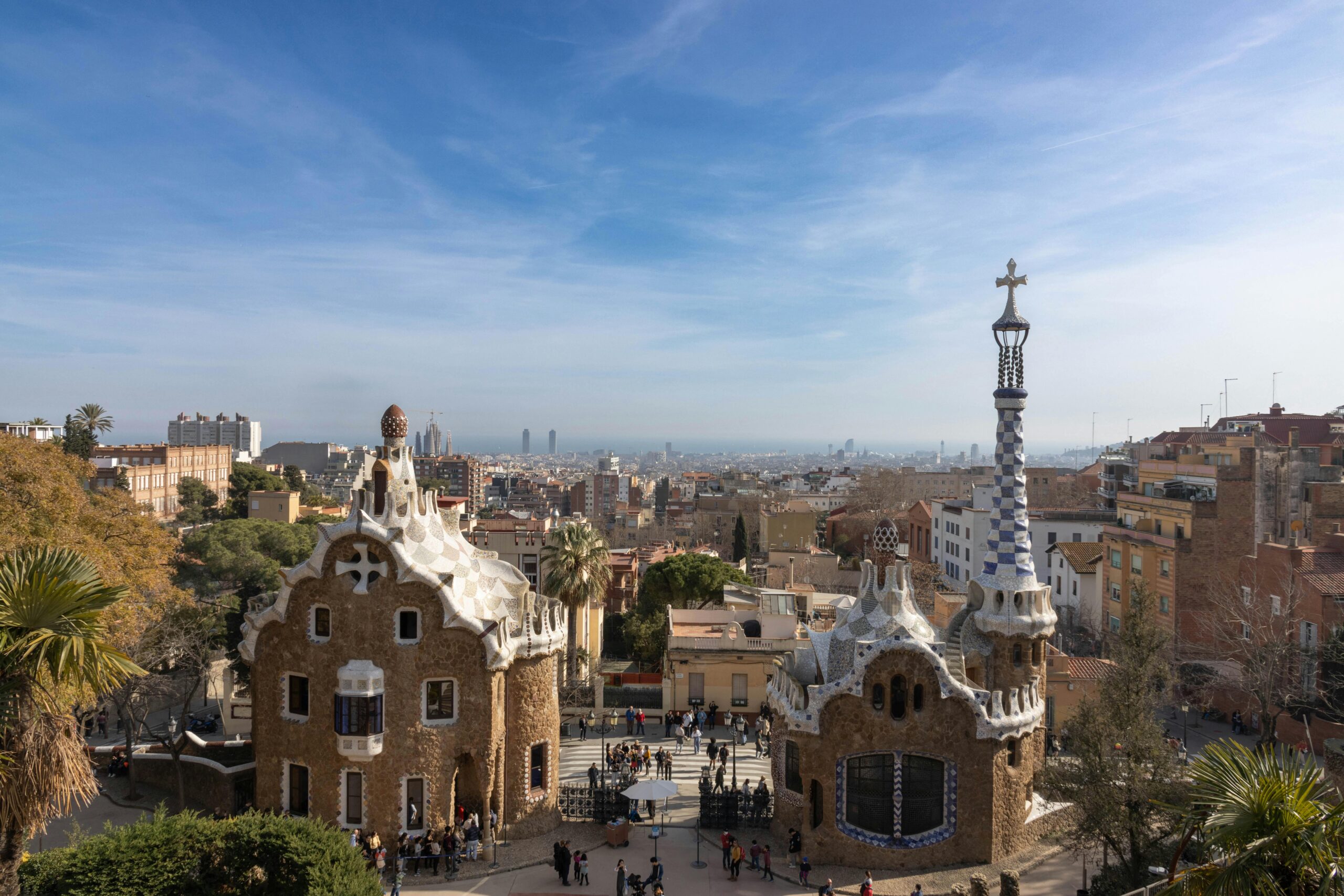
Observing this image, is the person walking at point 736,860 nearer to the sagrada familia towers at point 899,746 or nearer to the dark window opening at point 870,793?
the sagrada familia towers at point 899,746

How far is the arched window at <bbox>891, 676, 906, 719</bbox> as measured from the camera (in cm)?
2348

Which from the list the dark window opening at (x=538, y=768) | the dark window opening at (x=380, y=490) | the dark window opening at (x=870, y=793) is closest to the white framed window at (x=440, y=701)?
the dark window opening at (x=538, y=768)

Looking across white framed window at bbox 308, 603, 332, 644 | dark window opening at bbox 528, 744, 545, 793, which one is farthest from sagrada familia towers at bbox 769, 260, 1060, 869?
white framed window at bbox 308, 603, 332, 644

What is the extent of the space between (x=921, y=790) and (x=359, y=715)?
15.5 metres

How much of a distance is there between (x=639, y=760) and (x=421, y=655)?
945cm

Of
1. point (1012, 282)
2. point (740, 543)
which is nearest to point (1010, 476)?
point (1012, 282)

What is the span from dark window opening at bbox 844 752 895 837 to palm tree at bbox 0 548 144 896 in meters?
17.6

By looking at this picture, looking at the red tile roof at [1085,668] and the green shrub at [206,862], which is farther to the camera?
the red tile roof at [1085,668]

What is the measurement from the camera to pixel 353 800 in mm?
24812

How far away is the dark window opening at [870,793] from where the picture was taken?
2361 cm

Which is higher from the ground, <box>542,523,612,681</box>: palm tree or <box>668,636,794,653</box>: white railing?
<box>542,523,612,681</box>: palm tree

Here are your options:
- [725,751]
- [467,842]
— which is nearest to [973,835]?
[725,751]

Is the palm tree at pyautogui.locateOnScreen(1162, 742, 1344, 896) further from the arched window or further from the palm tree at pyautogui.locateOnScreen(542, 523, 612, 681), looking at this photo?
the palm tree at pyautogui.locateOnScreen(542, 523, 612, 681)

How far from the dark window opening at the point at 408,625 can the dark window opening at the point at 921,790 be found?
547 inches
